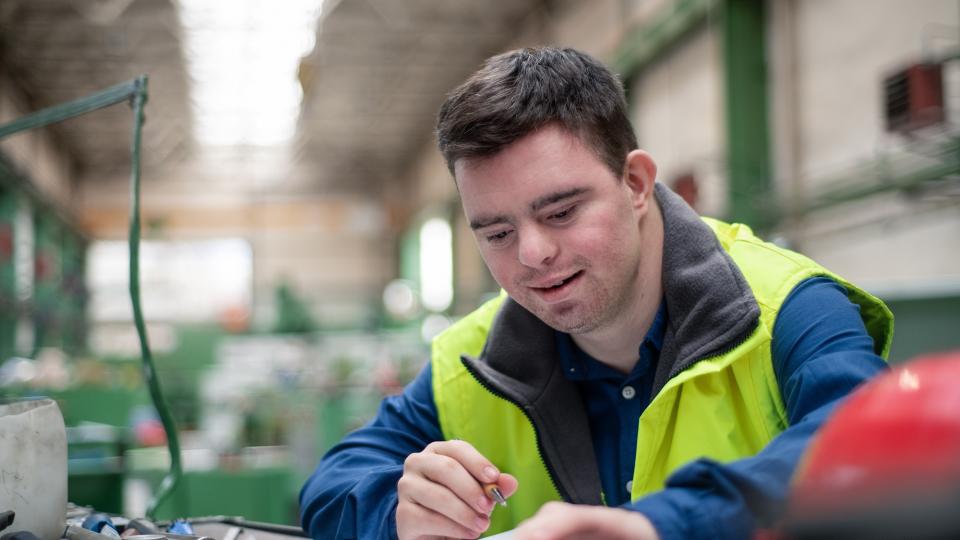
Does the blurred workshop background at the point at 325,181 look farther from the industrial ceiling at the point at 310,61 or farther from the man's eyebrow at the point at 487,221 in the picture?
the man's eyebrow at the point at 487,221

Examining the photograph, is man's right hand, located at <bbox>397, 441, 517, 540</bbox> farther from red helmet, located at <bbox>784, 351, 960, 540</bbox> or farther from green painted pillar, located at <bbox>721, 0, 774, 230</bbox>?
green painted pillar, located at <bbox>721, 0, 774, 230</bbox>

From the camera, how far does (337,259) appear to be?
703 inches

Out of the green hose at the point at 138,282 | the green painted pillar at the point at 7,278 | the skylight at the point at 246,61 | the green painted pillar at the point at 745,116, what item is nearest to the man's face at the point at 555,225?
the green hose at the point at 138,282

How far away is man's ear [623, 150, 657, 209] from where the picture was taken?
115 cm

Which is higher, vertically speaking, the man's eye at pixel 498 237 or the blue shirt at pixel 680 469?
the man's eye at pixel 498 237

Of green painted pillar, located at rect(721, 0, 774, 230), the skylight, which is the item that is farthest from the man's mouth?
the skylight

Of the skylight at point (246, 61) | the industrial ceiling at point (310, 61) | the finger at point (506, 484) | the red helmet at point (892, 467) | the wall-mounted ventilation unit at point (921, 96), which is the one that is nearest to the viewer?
the red helmet at point (892, 467)

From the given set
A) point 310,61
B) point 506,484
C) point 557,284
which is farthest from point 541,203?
point 310,61

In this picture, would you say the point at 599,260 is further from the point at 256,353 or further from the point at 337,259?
the point at 337,259

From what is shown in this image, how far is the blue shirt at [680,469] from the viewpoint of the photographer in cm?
65

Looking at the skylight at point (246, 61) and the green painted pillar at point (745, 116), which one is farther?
the skylight at point (246, 61)

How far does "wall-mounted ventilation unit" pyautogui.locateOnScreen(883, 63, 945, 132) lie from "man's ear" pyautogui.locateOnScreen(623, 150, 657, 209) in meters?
3.54

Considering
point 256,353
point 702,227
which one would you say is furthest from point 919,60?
point 256,353

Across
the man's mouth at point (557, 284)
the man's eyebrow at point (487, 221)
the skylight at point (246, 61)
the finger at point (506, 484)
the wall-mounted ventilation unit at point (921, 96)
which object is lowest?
the finger at point (506, 484)
